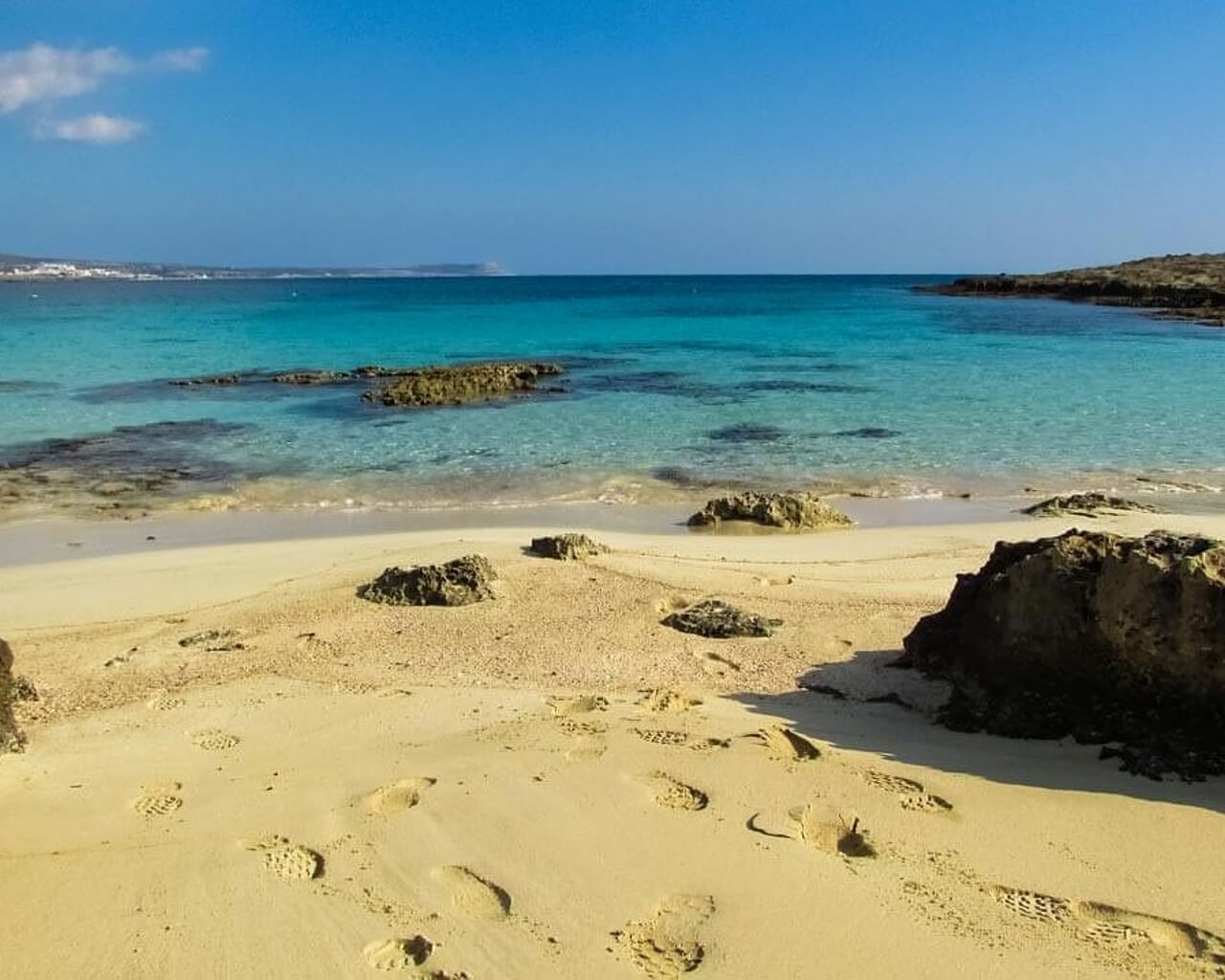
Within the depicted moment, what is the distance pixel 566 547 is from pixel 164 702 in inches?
160

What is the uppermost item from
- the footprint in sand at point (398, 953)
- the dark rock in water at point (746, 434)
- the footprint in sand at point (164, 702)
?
the dark rock in water at point (746, 434)

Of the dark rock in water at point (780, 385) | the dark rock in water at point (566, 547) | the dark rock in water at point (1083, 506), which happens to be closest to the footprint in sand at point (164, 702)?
the dark rock in water at point (566, 547)

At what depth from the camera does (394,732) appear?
4969 mm

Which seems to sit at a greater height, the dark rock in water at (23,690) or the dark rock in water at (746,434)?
the dark rock in water at (746,434)

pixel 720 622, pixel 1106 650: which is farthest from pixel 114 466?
pixel 1106 650

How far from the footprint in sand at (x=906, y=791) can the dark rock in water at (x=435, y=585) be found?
386 centimetres

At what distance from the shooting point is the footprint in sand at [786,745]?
4.48 meters

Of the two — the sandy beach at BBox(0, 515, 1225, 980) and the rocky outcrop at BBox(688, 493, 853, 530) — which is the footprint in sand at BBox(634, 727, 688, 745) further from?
the rocky outcrop at BBox(688, 493, 853, 530)

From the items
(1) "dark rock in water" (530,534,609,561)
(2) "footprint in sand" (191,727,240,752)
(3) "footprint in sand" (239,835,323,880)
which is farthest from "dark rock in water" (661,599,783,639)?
(3) "footprint in sand" (239,835,323,880)

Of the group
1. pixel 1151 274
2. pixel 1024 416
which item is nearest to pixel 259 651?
pixel 1024 416

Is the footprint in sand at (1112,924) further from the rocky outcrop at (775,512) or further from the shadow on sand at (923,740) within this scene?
the rocky outcrop at (775,512)

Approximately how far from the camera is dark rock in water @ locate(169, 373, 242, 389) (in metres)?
25.1

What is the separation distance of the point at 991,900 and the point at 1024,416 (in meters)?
17.2

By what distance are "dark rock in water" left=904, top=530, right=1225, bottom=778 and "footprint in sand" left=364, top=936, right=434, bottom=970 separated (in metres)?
2.96
